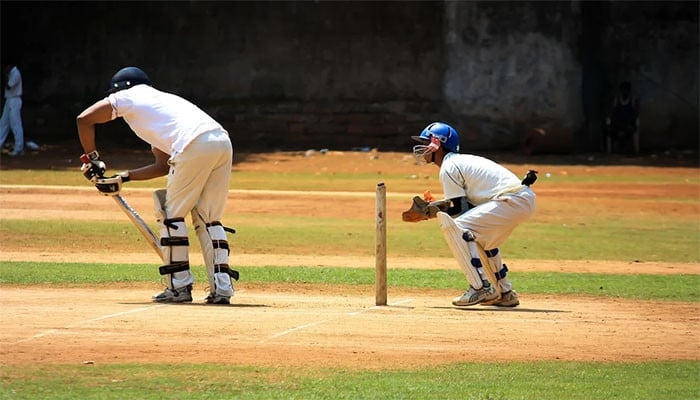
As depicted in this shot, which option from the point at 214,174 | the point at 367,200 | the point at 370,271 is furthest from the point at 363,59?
the point at 214,174

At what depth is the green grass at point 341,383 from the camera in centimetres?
795

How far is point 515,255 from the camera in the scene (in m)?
17.7

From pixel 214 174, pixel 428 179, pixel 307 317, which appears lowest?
pixel 428 179

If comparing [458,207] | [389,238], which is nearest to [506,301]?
[458,207]

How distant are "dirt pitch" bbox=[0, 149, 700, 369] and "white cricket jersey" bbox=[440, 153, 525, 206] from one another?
1.04 metres

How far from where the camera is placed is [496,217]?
38.0ft

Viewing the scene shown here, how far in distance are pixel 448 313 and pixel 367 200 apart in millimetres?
11050

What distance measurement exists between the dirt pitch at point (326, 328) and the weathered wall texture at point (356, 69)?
17806mm

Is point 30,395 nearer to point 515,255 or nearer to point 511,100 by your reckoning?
point 515,255

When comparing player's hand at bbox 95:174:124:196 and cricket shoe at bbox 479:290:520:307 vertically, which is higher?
player's hand at bbox 95:174:124:196

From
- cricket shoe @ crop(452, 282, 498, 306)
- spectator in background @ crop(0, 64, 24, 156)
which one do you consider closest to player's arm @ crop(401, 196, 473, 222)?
cricket shoe @ crop(452, 282, 498, 306)

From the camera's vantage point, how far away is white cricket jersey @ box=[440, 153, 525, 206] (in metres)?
11.6

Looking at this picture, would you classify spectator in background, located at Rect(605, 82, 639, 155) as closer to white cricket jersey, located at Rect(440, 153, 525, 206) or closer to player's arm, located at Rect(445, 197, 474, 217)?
white cricket jersey, located at Rect(440, 153, 525, 206)

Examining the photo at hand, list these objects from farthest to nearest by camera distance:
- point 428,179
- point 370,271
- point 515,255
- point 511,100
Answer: point 511,100 → point 428,179 → point 515,255 → point 370,271
